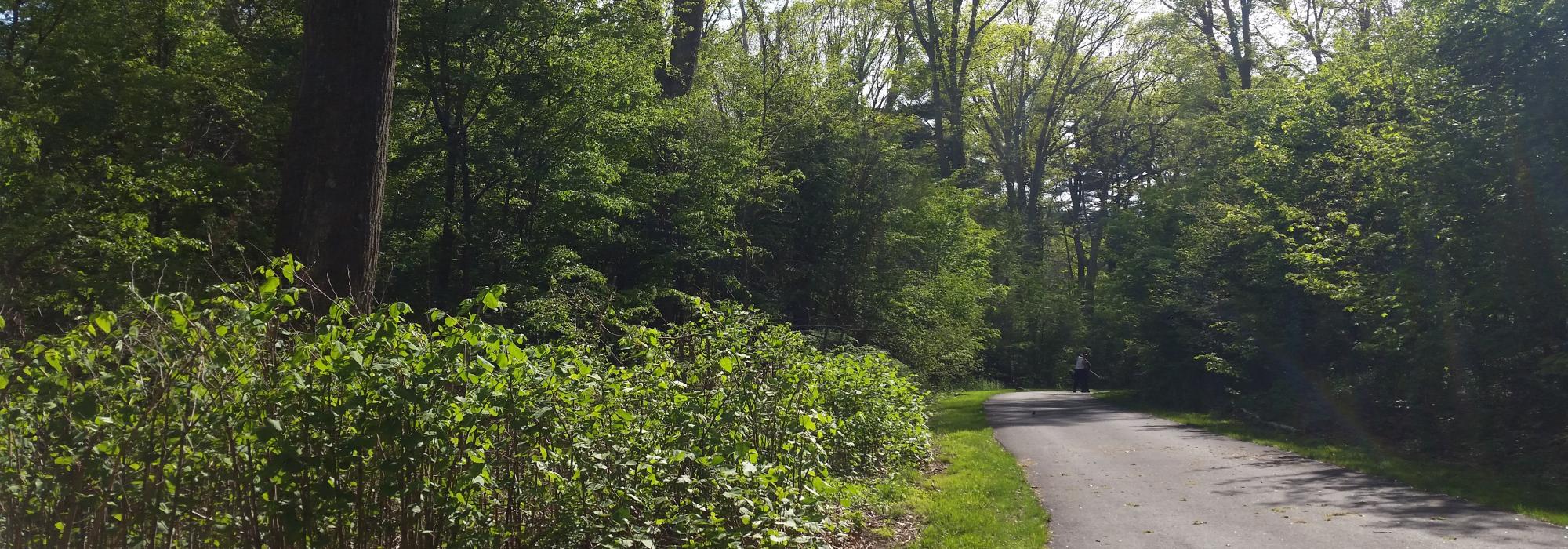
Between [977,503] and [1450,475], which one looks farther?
[1450,475]

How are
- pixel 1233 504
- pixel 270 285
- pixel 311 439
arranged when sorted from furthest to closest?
pixel 1233 504
pixel 311 439
pixel 270 285

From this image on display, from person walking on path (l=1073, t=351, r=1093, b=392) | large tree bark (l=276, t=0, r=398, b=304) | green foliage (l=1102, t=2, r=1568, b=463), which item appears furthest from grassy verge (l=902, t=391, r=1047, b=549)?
person walking on path (l=1073, t=351, r=1093, b=392)

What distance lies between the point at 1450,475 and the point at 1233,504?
4.28 metres

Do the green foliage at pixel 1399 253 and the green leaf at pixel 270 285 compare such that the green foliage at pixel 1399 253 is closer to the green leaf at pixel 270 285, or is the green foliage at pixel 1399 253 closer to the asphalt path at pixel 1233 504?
the asphalt path at pixel 1233 504

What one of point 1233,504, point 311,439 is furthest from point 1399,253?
point 311,439

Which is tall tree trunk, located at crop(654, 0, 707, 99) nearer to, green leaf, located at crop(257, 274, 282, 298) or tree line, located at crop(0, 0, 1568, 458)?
tree line, located at crop(0, 0, 1568, 458)

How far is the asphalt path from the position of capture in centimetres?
801

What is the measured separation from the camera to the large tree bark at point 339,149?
677 cm

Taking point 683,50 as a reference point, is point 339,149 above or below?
below

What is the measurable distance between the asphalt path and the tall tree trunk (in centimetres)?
1219

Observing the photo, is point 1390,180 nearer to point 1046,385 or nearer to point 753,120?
point 753,120

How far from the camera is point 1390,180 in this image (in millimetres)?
15578

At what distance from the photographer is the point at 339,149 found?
22.5 ft

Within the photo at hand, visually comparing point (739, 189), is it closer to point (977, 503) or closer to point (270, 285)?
point (977, 503)
